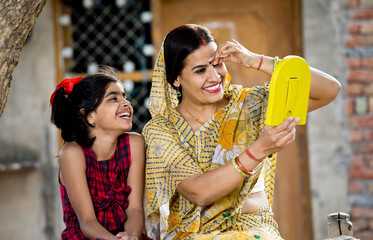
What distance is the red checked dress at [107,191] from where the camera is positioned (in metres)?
2.76

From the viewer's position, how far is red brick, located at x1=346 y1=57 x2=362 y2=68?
4516mm

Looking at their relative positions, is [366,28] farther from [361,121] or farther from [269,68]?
[269,68]

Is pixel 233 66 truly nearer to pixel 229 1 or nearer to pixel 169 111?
pixel 229 1

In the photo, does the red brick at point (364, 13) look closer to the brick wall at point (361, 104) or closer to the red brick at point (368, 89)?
the brick wall at point (361, 104)

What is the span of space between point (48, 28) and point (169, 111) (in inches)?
96.8

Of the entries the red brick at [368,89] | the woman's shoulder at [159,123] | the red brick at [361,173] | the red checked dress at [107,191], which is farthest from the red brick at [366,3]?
the red checked dress at [107,191]

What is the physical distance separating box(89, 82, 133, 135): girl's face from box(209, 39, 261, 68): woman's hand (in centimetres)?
53

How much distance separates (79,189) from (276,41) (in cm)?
271

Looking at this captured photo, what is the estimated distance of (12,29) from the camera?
228cm

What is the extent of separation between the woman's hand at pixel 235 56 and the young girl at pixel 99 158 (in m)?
0.54

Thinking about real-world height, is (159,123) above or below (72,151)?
above

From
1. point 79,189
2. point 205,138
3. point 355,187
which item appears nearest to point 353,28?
point 355,187

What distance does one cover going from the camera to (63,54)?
5.02 meters

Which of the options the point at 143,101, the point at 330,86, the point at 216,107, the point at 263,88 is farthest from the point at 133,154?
the point at 143,101
